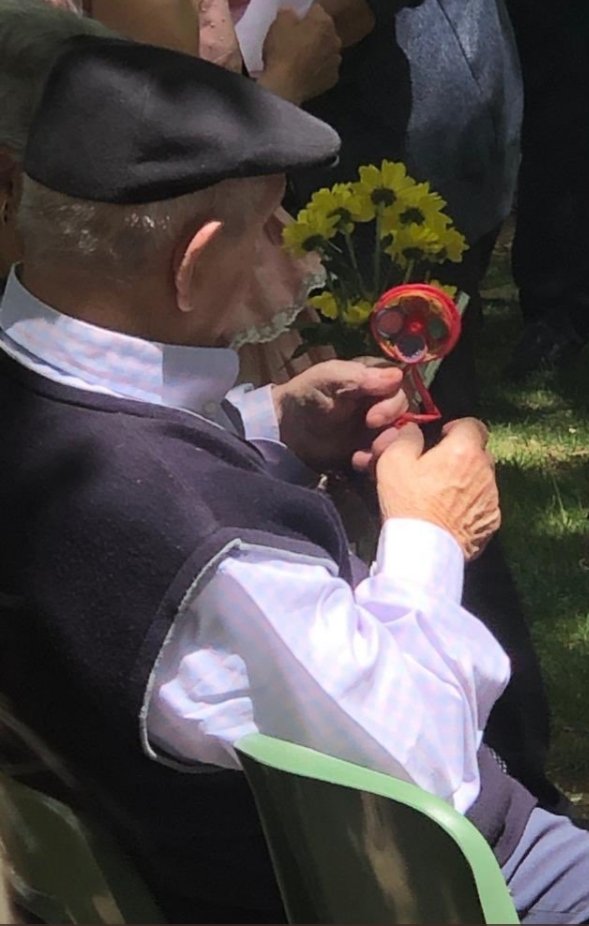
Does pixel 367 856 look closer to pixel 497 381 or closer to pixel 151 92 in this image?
pixel 151 92

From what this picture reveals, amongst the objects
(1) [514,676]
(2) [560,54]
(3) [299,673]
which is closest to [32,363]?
(3) [299,673]

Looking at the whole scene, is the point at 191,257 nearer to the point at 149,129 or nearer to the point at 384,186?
the point at 149,129

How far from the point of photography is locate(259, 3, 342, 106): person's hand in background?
240 cm

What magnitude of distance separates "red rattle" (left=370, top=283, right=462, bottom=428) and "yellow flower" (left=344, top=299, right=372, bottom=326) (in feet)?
0.12

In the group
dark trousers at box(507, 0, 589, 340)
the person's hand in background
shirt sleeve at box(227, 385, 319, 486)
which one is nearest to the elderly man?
shirt sleeve at box(227, 385, 319, 486)

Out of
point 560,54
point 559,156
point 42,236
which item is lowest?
point 559,156

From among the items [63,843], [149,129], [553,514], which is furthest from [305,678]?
[553,514]

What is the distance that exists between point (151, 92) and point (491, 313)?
505cm

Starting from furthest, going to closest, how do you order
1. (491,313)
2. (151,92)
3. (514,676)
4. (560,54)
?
(491,313) → (560,54) → (514,676) → (151,92)

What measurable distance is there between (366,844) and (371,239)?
839 mm

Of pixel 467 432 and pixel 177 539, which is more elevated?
pixel 177 539

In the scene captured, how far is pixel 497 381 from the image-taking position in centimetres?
554

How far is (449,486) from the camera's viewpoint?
5.85 feet

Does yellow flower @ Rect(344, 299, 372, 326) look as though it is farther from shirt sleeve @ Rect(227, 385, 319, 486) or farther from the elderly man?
the elderly man
